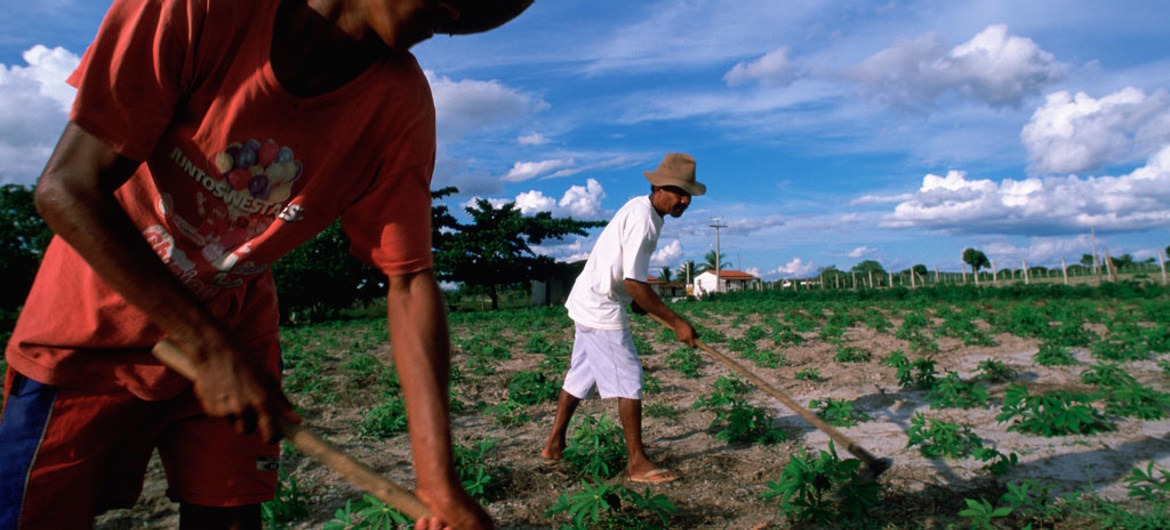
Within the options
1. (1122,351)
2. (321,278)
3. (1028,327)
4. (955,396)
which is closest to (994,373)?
(955,396)

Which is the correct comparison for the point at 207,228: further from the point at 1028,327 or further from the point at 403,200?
the point at 1028,327

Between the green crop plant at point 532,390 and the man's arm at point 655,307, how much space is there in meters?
2.03

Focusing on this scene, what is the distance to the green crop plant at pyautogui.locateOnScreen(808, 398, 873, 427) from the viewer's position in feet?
14.6

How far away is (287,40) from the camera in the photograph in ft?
4.31

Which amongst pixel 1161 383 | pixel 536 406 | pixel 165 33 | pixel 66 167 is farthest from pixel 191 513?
pixel 1161 383

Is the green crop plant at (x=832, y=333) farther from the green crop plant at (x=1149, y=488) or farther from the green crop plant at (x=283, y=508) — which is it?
the green crop plant at (x=283, y=508)

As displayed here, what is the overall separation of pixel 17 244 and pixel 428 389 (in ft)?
127

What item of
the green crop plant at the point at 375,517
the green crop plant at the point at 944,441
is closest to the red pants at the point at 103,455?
the green crop plant at the point at 375,517

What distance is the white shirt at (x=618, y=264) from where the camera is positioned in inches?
154

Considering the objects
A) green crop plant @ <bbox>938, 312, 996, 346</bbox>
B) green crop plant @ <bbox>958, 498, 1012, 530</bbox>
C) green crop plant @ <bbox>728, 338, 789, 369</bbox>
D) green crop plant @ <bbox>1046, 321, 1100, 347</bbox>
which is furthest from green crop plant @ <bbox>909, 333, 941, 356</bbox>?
green crop plant @ <bbox>958, 498, 1012, 530</bbox>

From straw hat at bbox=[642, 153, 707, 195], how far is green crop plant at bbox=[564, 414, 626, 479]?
1497 mm

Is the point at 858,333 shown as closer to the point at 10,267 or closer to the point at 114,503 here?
the point at 114,503

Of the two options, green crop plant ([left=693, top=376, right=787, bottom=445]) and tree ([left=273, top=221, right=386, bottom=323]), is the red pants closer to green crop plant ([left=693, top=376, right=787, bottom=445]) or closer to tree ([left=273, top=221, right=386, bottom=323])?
green crop plant ([left=693, top=376, right=787, bottom=445])

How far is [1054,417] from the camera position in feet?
13.4
